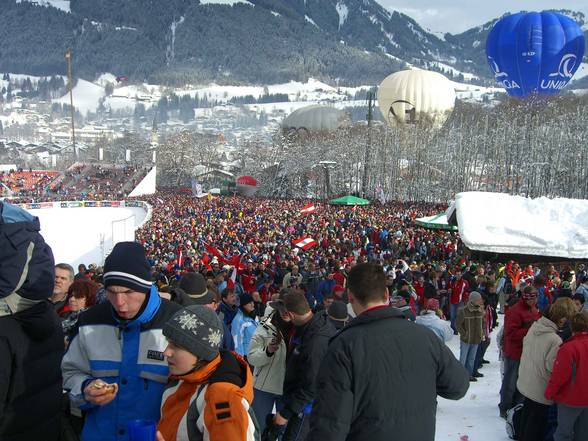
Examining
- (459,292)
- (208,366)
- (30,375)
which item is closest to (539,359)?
(208,366)

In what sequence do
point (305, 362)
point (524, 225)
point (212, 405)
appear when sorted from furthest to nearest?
point (524, 225) < point (305, 362) < point (212, 405)

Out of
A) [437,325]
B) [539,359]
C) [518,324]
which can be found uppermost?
[539,359]

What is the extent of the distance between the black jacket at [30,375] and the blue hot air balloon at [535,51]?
5534 centimetres

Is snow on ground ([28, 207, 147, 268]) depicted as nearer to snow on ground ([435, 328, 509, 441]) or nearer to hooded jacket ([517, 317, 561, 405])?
snow on ground ([435, 328, 509, 441])

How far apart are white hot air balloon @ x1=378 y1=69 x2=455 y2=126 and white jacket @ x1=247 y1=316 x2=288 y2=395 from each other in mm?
66975

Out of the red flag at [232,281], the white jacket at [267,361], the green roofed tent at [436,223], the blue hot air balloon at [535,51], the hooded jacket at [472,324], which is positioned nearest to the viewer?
the white jacket at [267,361]

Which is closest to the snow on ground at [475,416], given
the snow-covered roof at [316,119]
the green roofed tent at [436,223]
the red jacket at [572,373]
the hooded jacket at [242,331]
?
the red jacket at [572,373]

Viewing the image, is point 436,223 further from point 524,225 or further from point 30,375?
point 30,375

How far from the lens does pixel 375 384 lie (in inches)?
114

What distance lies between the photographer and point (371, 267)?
311 centimetres

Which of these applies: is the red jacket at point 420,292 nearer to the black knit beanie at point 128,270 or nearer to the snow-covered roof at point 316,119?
Answer: the black knit beanie at point 128,270

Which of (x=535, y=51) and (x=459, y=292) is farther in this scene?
(x=535, y=51)

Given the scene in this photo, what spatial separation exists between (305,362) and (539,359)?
1762 mm

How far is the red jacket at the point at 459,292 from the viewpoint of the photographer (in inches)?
442
